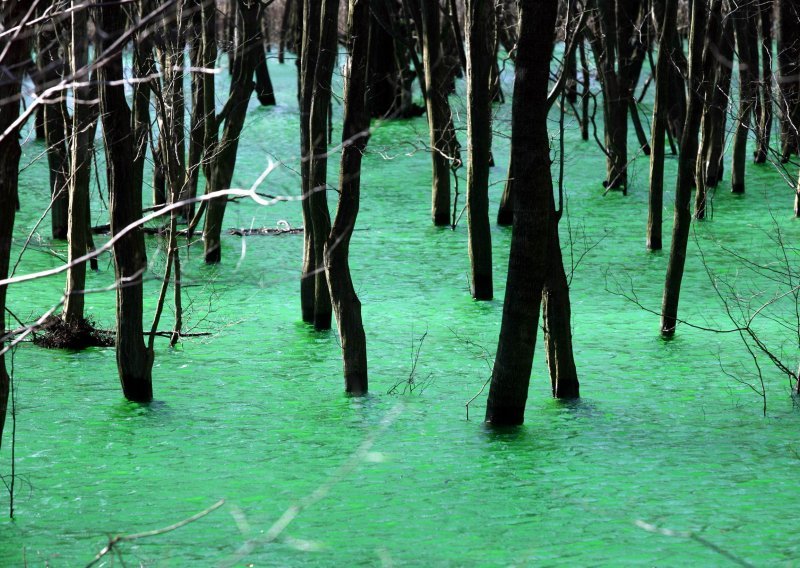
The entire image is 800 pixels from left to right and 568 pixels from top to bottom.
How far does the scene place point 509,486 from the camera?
6684 mm

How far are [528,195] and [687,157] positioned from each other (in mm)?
3580

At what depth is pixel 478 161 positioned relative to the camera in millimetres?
12094

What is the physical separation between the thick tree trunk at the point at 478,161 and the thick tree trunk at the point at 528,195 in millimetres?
4462

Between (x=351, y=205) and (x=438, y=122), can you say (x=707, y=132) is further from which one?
(x=351, y=205)

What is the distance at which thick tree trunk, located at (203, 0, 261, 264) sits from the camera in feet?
42.1

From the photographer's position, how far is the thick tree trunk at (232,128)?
12820mm

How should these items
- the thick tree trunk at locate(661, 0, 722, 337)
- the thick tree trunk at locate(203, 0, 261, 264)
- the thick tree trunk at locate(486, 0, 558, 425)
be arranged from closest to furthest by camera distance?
the thick tree trunk at locate(486, 0, 558, 425)
the thick tree trunk at locate(661, 0, 722, 337)
the thick tree trunk at locate(203, 0, 261, 264)

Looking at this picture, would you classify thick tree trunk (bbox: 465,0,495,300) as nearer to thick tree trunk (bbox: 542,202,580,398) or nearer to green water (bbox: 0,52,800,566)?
green water (bbox: 0,52,800,566)

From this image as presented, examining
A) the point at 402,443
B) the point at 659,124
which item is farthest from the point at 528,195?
the point at 659,124

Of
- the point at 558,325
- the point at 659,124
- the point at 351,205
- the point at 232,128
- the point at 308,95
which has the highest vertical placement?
the point at 308,95

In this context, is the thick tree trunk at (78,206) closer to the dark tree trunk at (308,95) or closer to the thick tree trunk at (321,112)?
the dark tree trunk at (308,95)

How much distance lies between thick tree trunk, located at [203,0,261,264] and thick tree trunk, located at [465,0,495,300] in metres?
2.33

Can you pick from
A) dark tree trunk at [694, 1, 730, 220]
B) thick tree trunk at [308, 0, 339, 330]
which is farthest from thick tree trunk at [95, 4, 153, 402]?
dark tree trunk at [694, 1, 730, 220]

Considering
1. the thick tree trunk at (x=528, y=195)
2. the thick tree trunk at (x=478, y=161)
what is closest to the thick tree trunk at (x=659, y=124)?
the thick tree trunk at (x=478, y=161)
